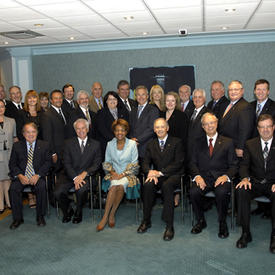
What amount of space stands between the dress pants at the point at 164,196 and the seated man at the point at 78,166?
2.71 feet

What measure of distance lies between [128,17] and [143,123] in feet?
5.29

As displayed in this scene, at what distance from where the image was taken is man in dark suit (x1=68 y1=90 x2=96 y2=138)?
4895mm

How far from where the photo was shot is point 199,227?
3840mm

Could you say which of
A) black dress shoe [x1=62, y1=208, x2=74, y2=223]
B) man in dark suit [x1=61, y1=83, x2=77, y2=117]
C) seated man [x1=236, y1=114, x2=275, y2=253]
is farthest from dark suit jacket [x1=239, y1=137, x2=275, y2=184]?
man in dark suit [x1=61, y1=83, x2=77, y2=117]

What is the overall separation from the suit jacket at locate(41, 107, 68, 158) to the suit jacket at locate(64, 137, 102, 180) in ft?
1.13

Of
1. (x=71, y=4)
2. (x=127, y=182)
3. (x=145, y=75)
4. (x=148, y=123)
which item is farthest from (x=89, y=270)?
(x=145, y=75)

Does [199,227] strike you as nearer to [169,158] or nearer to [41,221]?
[169,158]

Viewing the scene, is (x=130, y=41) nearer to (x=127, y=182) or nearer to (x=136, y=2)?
(x=136, y=2)

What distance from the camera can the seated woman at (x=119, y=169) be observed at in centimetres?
414

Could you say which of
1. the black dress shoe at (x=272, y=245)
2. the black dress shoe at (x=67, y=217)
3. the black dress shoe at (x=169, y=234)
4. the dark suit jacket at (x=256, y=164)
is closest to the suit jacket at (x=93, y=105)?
the black dress shoe at (x=67, y=217)

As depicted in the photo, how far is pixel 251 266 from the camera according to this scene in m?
2.99

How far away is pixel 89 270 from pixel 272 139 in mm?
2466

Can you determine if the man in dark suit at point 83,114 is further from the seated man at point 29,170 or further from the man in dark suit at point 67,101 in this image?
the seated man at point 29,170

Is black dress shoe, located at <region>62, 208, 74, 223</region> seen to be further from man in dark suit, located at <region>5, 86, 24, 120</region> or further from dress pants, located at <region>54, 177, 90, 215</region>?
man in dark suit, located at <region>5, 86, 24, 120</region>
